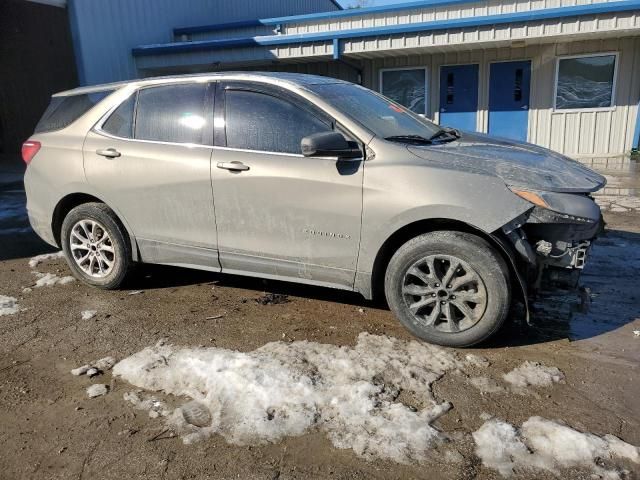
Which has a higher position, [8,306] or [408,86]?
[408,86]

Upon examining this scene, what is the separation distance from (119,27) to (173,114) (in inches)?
520

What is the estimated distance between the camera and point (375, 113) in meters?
4.08

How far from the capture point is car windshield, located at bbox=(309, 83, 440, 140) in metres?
3.83

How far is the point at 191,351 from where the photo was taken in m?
3.58

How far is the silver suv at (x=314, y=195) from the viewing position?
339 centimetres

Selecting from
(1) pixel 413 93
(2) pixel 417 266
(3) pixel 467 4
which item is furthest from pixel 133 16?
(2) pixel 417 266

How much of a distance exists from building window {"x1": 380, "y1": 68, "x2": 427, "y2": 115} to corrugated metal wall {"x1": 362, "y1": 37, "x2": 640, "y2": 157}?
0.37 metres

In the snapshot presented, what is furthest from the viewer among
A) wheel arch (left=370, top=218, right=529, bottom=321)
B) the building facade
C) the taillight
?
the building facade

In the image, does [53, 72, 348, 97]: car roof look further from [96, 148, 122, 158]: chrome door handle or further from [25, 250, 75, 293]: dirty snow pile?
[25, 250, 75, 293]: dirty snow pile

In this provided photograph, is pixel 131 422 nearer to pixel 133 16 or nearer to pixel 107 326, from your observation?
pixel 107 326

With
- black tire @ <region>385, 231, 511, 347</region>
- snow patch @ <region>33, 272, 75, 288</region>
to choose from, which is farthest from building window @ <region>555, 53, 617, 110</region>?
snow patch @ <region>33, 272, 75, 288</region>

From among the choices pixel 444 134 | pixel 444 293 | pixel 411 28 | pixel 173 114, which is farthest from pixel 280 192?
pixel 411 28

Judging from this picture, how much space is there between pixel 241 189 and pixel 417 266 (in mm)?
1397

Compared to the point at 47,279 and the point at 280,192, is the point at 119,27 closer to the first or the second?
the point at 47,279
